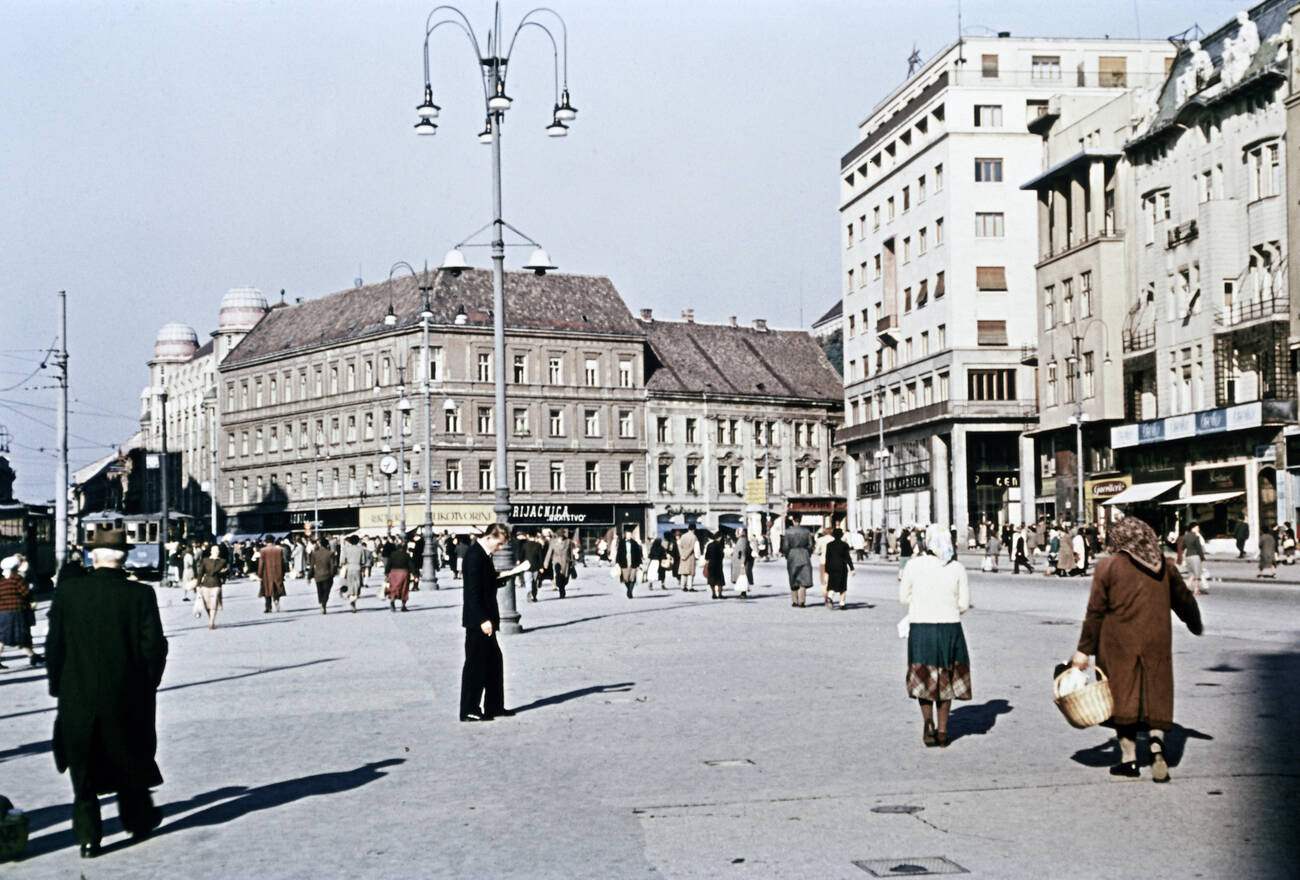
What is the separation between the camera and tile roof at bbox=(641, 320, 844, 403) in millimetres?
109188

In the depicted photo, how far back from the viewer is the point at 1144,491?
65750mm

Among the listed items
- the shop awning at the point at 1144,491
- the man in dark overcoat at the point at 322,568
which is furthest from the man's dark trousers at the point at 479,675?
the shop awning at the point at 1144,491

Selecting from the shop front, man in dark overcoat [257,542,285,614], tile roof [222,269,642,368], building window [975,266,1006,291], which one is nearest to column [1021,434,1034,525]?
building window [975,266,1006,291]

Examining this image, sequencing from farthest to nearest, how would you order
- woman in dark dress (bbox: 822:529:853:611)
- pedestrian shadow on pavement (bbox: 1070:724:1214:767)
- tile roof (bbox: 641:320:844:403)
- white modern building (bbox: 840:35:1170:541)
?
tile roof (bbox: 641:320:844:403)
white modern building (bbox: 840:35:1170:541)
woman in dark dress (bbox: 822:529:853:611)
pedestrian shadow on pavement (bbox: 1070:724:1214:767)

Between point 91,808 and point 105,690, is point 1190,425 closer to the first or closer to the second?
point 105,690

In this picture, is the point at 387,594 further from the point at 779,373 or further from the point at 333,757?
the point at 779,373

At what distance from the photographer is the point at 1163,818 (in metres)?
9.33

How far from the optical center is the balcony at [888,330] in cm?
9125

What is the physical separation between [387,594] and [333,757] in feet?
83.0

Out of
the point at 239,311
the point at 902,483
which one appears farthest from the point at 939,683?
the point at 239,311

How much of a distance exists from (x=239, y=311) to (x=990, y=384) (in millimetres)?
66022

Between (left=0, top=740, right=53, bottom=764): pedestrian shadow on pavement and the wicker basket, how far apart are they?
7.81m

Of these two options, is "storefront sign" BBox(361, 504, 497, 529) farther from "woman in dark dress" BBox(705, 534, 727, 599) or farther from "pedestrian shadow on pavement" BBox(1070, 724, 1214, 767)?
"pedestrian shadow on pavement" BBox(1070, 724, 1214, 767)

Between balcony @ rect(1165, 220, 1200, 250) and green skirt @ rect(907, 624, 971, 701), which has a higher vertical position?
balcony @ rect(1165, 220, 1200, 250)
